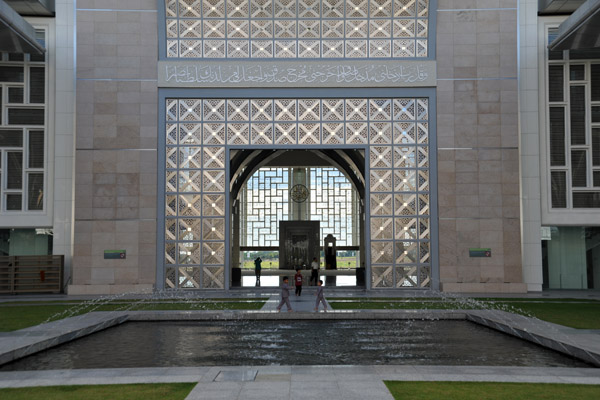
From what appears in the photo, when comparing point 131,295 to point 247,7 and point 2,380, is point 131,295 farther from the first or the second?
point 2,380

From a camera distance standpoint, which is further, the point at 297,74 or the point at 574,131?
the point at 574,131

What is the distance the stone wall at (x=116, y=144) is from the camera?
79.4 feet

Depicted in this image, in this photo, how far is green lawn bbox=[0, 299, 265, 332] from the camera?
16.0 meters

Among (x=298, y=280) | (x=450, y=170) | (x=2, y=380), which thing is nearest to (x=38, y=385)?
(x=2, y=380)

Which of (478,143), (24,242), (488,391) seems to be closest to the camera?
(488,391)

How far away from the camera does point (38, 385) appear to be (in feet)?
27.3

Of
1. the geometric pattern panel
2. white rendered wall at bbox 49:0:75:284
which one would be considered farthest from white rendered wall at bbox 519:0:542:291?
white rendered wall at bbox 49:0:75:284

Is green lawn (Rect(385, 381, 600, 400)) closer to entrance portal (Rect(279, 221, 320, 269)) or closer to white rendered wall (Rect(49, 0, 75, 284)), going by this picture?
white rendered wall (Rect(49, 0, 75, 284))

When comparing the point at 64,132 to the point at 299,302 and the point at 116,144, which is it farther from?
the point at 299,302

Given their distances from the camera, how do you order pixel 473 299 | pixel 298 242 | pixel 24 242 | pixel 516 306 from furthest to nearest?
pixel 298 242
pixel 24 242
pixel 473 299
pixel 516 306

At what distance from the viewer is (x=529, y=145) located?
25062 millimetres

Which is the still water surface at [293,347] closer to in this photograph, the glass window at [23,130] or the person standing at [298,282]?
the person standing at [298,282]

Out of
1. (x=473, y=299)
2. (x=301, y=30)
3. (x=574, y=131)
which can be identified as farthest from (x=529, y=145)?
(x=301, y=30)

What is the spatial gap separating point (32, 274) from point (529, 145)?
20.1 m
